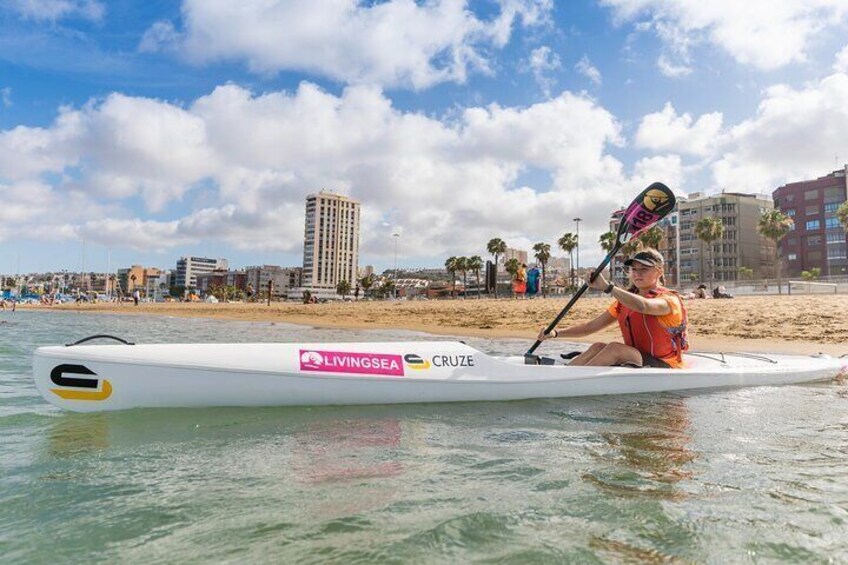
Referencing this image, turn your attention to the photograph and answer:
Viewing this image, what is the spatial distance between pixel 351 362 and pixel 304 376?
481 mm

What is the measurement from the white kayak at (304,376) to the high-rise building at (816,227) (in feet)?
294

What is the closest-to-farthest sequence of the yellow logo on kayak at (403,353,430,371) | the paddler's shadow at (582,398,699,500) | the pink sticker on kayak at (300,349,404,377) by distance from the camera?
the paddler's shadow at (582,398,699,500), the pink sticker on kayak at (300,349,404,377), the yellow logo on kayak at (403,353,430,371)

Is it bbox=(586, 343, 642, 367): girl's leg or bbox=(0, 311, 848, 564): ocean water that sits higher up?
bbox=(586, 343, 642, 367): girl's leg

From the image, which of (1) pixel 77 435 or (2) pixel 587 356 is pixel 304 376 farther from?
(2) pixel 587 356

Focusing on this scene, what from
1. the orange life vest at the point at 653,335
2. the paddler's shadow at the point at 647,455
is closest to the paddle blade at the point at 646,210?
the orange life vest at the point at 653,335

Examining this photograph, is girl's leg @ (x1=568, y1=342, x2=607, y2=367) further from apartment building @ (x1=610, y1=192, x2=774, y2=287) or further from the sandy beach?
apartment building @ (x1=610, y1=192, x2=774, y2=287)

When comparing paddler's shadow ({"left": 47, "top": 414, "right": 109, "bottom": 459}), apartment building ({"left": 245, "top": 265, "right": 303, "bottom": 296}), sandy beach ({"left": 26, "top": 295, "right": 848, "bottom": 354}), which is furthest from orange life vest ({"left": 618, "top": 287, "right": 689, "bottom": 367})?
apartment building ({"left": 245, "top": 265, "right": 303, "bottom": 296})

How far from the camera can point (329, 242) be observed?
172125mm

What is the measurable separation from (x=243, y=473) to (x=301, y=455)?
49 cm

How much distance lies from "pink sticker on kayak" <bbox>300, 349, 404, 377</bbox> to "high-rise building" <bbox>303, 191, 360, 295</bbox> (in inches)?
6409

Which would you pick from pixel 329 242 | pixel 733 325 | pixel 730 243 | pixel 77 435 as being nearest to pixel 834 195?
pixel 730 243

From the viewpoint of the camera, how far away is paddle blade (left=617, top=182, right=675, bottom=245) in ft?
23.6

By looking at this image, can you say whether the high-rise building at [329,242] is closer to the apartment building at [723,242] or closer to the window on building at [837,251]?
the apartment building at [723,242]

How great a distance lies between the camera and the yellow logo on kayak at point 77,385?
4.56 meters
